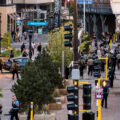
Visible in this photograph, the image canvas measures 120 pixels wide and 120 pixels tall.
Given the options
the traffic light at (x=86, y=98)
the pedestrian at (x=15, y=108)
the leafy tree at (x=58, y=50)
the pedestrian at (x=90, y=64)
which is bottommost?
the pedestrian at (x=15, y=108)

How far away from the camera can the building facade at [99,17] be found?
79125 mm

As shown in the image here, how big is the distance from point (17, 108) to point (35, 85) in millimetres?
1114

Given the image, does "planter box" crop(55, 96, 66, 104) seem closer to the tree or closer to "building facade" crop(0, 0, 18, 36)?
the tree

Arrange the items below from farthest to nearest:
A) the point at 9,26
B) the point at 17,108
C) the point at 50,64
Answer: the point at 9,26 < the point at 50,64 < the point at 17,108

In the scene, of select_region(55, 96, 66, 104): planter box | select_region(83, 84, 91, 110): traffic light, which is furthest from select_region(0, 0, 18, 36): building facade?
select_region(83, 84, 91, 110): traffic light

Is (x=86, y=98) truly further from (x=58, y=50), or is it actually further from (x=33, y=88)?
(x=58, y=50)

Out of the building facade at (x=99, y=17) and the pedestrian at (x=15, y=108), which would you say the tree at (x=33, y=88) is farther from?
the building facade at (x=99, y=17)

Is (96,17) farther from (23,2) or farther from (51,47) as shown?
(51,47)

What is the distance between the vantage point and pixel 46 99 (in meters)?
20.8

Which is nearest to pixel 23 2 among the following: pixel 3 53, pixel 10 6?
pixel 10 6

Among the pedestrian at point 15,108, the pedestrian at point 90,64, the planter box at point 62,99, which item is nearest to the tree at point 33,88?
the pedestrian at point 15,108

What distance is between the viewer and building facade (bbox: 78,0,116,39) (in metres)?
79.1

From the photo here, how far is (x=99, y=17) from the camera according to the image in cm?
8350

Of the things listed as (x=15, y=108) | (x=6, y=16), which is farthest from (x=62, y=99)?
(x=6, y=16)
